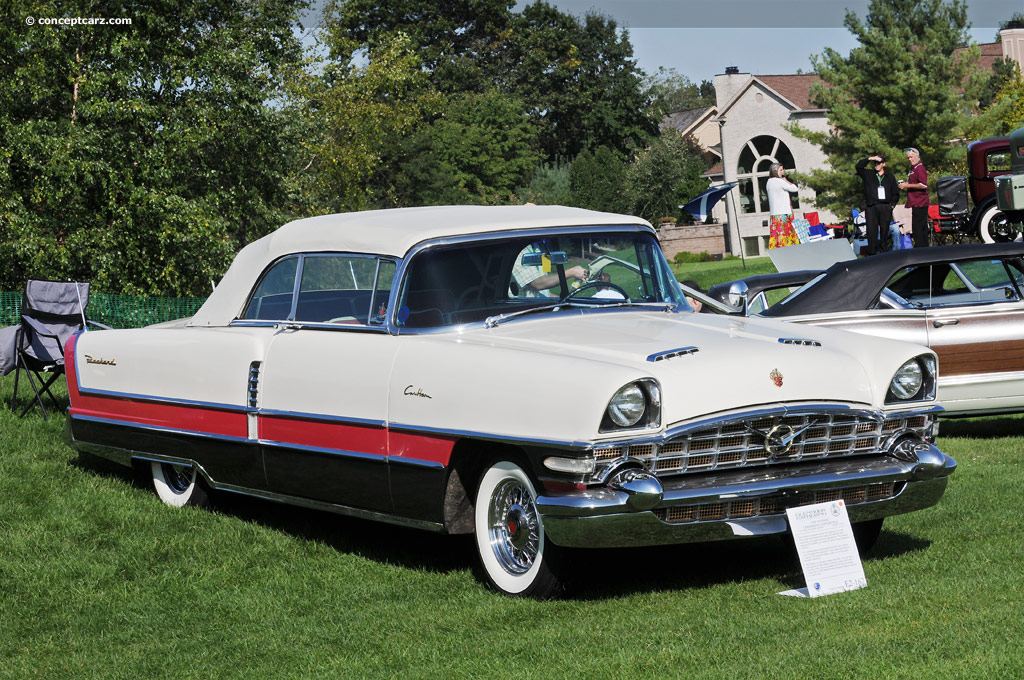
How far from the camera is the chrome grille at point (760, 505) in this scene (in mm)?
4961

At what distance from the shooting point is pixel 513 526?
17.6 ft

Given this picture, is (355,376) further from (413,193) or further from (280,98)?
(413,193)

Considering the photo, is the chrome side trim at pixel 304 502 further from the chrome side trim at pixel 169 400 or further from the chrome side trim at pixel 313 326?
the chrome side trim at pixel 313 326

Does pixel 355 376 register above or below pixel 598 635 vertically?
above

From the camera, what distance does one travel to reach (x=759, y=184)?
55.4 metres

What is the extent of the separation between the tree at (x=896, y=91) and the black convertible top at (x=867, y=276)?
29.6m

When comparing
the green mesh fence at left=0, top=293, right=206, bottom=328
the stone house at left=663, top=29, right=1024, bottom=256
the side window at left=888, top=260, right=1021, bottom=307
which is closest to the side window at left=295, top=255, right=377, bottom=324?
the side window at left=888, top=260, right=1021, bottom=307

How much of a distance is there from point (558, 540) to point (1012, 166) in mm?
15853

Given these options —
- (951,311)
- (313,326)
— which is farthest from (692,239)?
(313,326)

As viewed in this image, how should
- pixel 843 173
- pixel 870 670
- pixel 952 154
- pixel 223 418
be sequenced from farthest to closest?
pixel 843 173 → pixel 952 154 → pixel 223 418 → pixel 870 670

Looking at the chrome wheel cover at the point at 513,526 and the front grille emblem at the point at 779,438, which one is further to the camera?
the chrome wheel cover at the point at 513,526

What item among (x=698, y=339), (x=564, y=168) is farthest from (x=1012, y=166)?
(x=564, y=168)

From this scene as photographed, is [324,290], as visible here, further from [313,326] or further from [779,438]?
[779,438]

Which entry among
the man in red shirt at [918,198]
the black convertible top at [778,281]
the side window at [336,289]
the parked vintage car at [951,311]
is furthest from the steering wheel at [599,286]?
the man in red shirt at [918,198]
